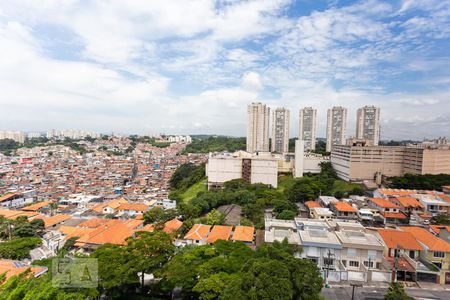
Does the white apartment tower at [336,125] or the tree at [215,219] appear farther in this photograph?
the white apartment tower at [336,125]

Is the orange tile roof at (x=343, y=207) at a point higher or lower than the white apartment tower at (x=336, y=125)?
lower

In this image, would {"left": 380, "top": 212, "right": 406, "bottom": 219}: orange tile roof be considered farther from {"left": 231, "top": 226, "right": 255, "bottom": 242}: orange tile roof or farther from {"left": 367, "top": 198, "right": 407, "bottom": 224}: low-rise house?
{"left": 231, "top": 226, "right": 255, "bottom": 242}: orange tile roof

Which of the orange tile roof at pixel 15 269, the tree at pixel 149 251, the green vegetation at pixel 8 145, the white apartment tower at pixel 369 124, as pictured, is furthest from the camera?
the green vegetation at pixel 8 145

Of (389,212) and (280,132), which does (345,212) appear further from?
(280,132)

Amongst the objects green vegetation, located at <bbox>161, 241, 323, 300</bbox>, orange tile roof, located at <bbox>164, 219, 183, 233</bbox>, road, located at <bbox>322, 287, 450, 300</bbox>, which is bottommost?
road, located at <bbox>322, 287, 450, 300</bbox>

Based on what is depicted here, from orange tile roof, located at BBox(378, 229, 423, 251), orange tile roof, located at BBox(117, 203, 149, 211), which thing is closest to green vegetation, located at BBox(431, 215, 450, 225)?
orange tile roof, located at BBox(378, 229, 423, 251)

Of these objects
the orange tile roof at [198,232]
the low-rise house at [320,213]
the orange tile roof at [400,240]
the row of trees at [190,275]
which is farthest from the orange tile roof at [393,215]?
the row of trees at [190,275]

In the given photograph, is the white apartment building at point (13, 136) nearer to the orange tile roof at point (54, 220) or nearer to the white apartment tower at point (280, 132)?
the orange tile roof at point (54, 220)
